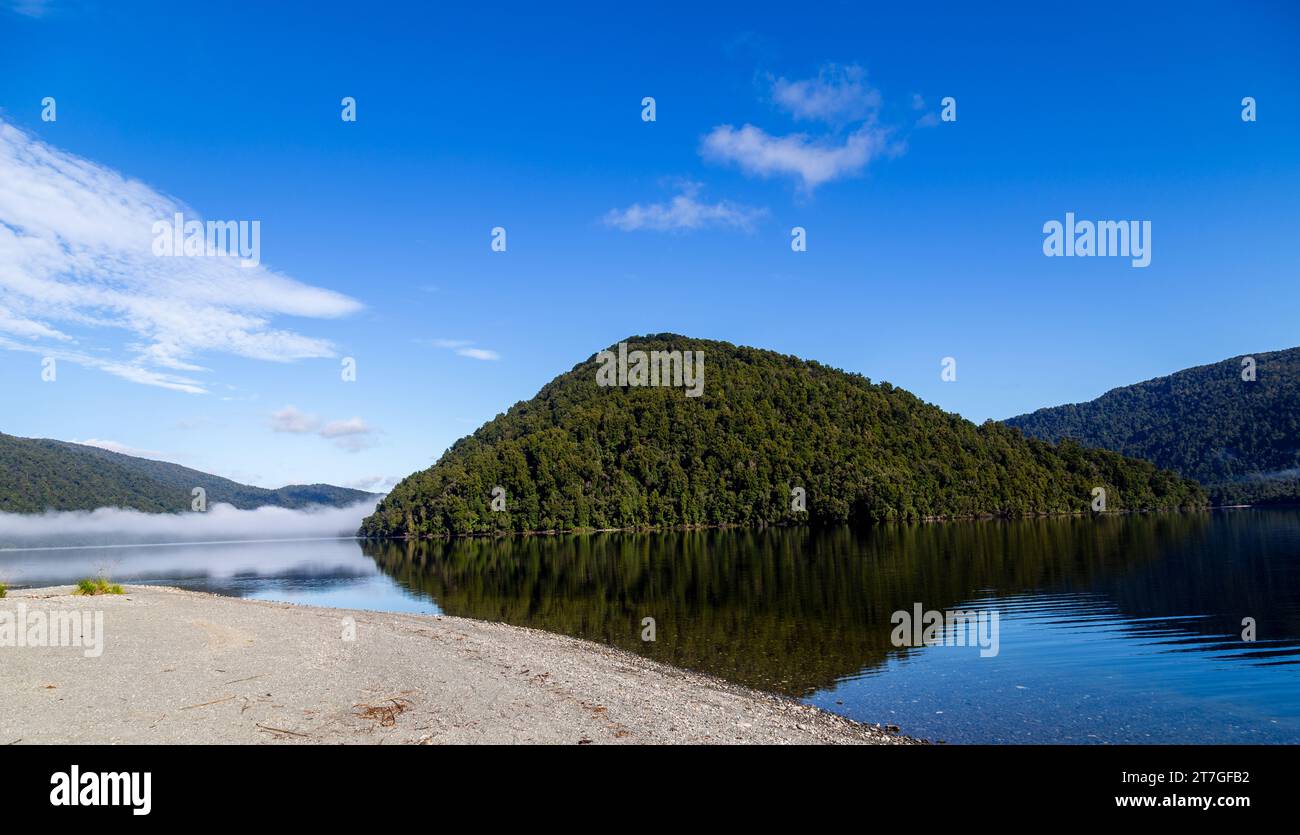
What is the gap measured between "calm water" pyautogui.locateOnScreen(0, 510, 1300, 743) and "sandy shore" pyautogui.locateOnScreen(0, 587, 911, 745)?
179 inches

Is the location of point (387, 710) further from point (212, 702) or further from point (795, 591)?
point (795, 591)

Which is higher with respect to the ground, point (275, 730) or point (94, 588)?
point (275, 730)

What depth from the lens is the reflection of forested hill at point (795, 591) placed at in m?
29.6

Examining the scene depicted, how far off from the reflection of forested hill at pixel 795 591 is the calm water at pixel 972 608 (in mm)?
191

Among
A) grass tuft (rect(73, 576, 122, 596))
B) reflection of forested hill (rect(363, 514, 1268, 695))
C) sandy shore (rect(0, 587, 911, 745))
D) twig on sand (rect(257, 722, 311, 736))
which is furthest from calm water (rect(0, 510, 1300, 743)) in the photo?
grass tuft (rect(73, 576, 122, 596))

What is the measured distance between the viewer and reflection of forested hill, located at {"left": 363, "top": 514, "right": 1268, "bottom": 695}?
29.6 meters

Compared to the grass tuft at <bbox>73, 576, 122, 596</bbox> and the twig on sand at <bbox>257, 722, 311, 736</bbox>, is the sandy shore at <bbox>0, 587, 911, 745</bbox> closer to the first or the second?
the twig on sand at <bbox>257, 722, 311, 736</bbox>

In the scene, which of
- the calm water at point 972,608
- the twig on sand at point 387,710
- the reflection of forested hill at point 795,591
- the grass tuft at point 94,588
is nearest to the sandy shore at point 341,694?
the twig on sand at point 387,710

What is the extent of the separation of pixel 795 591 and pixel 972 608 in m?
12.6

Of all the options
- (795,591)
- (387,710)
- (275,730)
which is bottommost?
(795,591)

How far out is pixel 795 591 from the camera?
48.3 metres

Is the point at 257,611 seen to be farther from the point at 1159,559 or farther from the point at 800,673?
the point at 1159,559

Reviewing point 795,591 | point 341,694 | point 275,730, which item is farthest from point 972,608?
point 275,730

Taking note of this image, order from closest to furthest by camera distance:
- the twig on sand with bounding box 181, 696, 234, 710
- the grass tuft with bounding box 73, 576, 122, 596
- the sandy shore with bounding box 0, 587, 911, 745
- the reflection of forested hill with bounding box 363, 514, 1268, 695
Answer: the sandy shore with bounding box 0, 587, 911, 745 < the twig on sand with bounding box 181, 696, 234, 710 < the reflection of forested hill with bounding box 363, 514, 1268, 695 < the grass tuft with bounding box 73, 576, 122, 596
